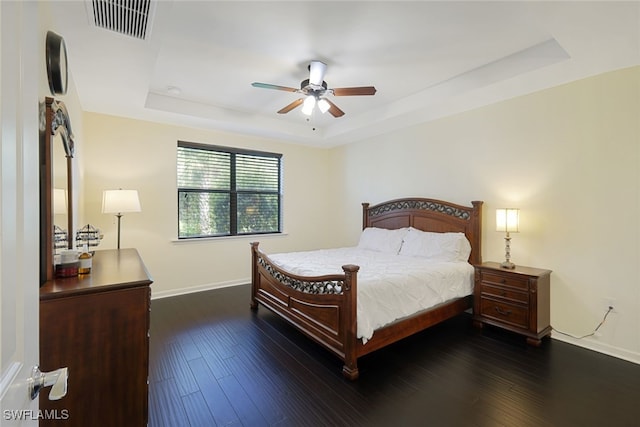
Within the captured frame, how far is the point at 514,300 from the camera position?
290cm

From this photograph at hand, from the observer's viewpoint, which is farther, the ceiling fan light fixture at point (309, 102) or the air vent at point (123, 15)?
the ceiling fan light fixture at point (309, 102)

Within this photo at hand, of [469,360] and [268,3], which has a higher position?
[268,3]

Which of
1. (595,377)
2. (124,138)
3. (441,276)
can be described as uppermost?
(124,138)

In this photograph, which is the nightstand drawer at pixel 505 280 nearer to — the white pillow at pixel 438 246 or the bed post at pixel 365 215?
the white pillow at pixel 438 246

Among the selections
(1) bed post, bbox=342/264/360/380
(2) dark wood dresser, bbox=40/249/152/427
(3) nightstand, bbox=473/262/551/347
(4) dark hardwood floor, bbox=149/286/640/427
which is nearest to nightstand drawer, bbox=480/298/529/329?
(3) nightstand, bbox=473/262/551/347

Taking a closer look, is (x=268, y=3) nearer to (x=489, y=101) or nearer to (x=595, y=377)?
(x=489, y=101)

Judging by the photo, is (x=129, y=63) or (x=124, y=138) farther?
(x=124, y=138)

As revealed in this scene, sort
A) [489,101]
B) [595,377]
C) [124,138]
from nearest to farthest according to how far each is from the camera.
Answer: [595,377]
[489,101]
[124,138]

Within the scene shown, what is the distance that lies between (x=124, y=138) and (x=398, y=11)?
3.70m

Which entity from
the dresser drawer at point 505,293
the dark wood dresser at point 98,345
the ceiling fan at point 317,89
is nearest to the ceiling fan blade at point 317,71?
the ceiling fan at point 317,89

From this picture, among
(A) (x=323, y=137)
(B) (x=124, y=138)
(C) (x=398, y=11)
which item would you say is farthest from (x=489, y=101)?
(B) (x=124, y=138)

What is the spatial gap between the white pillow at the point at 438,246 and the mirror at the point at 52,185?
348cm

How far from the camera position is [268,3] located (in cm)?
204

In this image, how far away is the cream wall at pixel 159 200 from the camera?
3.74 m
